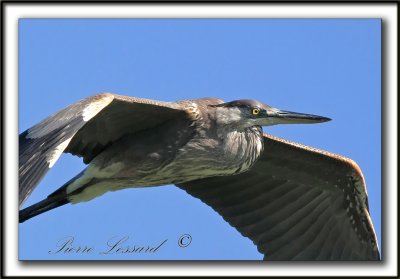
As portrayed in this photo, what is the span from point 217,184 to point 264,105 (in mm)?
1681

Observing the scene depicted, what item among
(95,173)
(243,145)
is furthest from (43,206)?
(243,145)

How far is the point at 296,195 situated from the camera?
43.4ft

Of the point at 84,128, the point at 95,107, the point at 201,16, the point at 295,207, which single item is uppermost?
the point at 201,16

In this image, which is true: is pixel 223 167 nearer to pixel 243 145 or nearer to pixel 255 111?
pixel 243 145

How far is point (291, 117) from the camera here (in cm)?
1182

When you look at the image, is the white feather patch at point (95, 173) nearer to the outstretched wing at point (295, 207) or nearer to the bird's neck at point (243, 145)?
the bird's neck at point (243, 145)

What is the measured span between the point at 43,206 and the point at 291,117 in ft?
9.09

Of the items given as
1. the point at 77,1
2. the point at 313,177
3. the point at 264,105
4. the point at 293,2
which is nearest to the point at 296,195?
the point at 313,177

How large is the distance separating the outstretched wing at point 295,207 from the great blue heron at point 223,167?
11 millimetres

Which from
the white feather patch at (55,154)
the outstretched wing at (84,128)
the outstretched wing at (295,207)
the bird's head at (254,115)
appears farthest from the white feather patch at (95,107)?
the outstretched wing at (295,207)

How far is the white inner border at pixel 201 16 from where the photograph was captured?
10297 mm

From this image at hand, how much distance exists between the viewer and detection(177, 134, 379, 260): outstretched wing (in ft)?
42.6

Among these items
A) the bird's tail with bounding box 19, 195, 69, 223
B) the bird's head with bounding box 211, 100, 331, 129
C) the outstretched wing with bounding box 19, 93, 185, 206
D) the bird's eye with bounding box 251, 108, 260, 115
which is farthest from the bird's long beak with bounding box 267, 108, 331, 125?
the bird's tail with bounding box 19, 195, 69, 223

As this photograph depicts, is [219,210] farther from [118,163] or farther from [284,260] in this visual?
[118,163]
